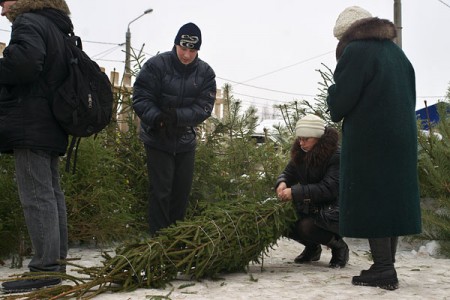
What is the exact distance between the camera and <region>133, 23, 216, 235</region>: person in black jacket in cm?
498

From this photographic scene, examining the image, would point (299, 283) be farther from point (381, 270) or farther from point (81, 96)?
point (81, 96)

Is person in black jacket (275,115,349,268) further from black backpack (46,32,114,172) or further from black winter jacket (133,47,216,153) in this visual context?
black backpack (46,32,114,172)

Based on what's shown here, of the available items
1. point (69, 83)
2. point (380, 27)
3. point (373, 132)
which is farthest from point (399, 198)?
point (69, 83)

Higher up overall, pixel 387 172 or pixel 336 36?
pixel 336 36

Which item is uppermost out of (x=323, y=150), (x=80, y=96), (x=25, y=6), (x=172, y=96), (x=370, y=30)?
(x=25, y=6)

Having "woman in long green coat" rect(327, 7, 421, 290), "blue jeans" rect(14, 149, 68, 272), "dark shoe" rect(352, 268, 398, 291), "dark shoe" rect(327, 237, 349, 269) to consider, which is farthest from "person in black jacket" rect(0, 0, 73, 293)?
"dark shoe" rect(327, 237, 349, 269)

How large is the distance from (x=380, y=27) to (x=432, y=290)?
5.42ft

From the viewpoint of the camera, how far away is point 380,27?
12.8 ft

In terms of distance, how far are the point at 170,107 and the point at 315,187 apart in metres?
A: 1.37

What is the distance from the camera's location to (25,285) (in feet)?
12.0

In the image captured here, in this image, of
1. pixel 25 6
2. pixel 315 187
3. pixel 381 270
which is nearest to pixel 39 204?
pixel 25 6

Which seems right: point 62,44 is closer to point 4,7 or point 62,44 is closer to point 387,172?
point 4,7

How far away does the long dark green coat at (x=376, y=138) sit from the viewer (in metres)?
3.80

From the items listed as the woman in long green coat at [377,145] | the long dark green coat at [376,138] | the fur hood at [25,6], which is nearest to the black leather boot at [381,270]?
the woman in long green coat at [377,145]
